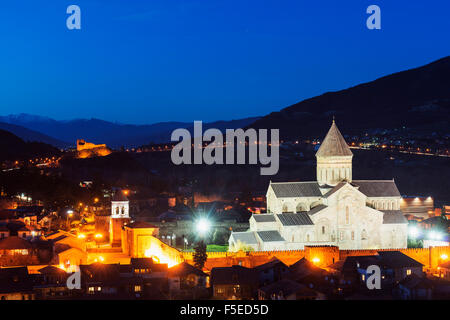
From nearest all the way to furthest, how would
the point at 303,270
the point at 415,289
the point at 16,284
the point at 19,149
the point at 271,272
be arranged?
1. the point at 415,289
2. the point at 16,284
3. the point at 303,270
4. the point at 271,272
5. the point at 19,149

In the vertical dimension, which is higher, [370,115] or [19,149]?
[370,115]

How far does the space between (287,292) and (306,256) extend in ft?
29.3

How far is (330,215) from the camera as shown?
149 feet

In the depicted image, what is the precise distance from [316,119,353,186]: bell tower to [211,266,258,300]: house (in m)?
13.1

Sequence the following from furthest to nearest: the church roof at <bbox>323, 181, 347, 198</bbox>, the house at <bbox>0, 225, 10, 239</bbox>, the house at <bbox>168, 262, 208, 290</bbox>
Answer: the house at <bbox>0, 225, 10, 239</bbox> < the church roof at <bbox>323, 181, 347, 198</bbox> < the house at <bbox>168, 262, 208, 290</bbox>

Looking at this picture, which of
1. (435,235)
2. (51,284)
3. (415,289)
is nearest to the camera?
(415,289)

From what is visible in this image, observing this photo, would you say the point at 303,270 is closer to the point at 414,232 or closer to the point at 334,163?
the point at 334,163

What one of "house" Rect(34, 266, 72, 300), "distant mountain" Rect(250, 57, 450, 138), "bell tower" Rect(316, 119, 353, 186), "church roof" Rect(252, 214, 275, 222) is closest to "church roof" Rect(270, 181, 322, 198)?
"bell tower" Rect(316, 119, 353, 186)

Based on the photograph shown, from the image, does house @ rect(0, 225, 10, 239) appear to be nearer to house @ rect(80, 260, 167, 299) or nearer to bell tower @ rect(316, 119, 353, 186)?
house @ rect(80, 260, 167, 299)


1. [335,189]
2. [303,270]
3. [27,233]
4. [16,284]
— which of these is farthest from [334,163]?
[16,284]

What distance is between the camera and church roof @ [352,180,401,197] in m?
48.4

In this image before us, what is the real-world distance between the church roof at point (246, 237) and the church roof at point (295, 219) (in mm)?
2286
